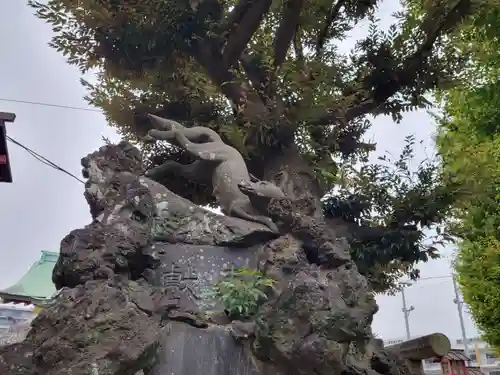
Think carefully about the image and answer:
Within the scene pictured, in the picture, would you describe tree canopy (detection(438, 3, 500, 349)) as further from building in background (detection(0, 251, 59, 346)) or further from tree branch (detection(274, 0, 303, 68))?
building in background (detection(0, 251, 59, 346))

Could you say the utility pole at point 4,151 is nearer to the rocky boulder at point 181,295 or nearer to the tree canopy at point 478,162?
the rocky boulder at point 181,295

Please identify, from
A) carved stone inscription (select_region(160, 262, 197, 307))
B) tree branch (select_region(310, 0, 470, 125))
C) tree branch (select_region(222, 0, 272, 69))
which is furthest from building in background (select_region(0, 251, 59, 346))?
tree branch (select_region(310, 0, 470, 125))

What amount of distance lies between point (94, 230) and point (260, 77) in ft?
14.6

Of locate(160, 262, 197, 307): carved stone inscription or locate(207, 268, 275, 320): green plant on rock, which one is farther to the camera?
locate(160, 262, 197, 307): carved stone inscription

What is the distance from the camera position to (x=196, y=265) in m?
3.60

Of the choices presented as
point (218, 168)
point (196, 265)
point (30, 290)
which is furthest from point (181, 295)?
point (30, 290)

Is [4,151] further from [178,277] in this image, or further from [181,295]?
[181,295]

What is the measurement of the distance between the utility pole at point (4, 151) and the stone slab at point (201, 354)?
479cm

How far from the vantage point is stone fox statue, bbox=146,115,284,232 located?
13.6ft

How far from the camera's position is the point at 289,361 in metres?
2.89

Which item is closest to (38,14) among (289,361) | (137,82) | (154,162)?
(137,82)

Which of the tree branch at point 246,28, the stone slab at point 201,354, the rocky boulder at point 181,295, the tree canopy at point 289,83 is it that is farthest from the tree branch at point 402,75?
the stone slab at point 201,354

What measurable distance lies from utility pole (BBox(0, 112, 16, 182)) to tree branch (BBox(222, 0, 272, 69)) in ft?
9.87

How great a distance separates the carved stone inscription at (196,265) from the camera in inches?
136
